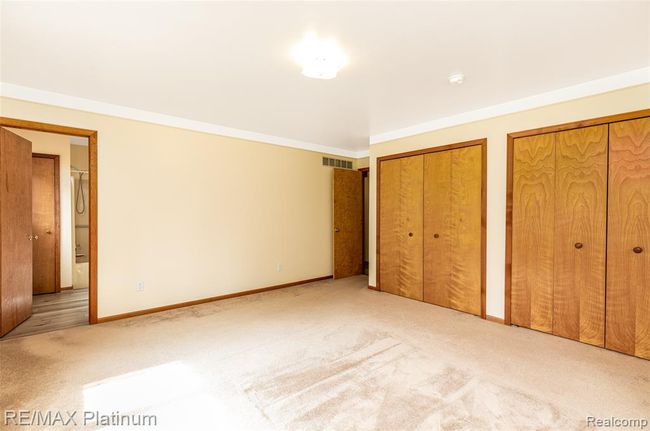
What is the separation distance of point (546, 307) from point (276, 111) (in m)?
3.57

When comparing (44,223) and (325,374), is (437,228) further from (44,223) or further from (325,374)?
(44,223)

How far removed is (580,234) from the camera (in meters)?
2.86

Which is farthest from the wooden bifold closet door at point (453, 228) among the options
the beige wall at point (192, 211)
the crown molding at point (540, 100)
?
the beige wall at point (192, 211)

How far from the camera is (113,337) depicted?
9.68ft

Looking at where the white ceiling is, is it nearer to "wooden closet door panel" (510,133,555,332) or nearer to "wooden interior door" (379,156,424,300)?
"wooden closet door panel" (510,133,555,332)

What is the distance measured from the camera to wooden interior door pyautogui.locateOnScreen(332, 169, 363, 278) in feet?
18.0

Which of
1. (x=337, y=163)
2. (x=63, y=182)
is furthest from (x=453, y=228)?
(x=63, y=182)

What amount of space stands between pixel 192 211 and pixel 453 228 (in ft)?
11.0

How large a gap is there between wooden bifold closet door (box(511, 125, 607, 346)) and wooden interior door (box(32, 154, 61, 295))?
6183mm

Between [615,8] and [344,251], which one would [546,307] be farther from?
[344,251]

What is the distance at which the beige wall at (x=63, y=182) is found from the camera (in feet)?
14.5

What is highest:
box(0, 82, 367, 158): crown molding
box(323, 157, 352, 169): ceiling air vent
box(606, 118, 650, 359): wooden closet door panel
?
box(0, 82, 367, 158): crown molding

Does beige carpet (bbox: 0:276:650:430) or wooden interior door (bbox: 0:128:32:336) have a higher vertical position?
wooden interior door (bbox: 0:128:32:336)

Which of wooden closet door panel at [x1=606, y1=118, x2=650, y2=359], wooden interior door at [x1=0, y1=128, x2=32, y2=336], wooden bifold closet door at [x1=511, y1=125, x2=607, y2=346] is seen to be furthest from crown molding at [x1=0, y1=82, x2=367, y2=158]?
wooden closet door panel at [x1=606, y1=118, x2=650, y2=359]
